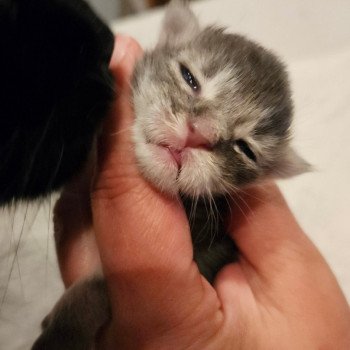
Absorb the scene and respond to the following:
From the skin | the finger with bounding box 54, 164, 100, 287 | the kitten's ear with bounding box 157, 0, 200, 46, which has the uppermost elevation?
the kitten's ear with bounding box 157, 0, 200, 46

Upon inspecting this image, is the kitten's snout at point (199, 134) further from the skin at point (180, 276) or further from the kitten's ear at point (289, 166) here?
the kitten's ear at point (289, 166)

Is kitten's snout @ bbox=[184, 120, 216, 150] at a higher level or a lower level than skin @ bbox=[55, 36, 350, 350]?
higher

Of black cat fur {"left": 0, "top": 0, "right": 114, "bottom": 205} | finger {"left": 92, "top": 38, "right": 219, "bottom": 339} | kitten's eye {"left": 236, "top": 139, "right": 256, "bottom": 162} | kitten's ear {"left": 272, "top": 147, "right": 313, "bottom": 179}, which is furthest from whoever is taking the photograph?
kitten's ear {"left": 272, "top": 147, "right": 313, "bottom": 179}

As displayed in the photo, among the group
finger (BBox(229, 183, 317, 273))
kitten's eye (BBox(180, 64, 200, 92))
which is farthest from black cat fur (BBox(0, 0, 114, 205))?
finger (BBox(229, 183, 317, 273))

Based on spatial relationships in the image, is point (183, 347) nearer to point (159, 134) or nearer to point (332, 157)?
point (159, 134)

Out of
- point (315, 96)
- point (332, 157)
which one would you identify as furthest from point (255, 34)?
point (332, 157)

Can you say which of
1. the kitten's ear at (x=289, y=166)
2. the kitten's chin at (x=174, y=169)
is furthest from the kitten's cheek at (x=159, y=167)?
the kitten's ear at (x=289, y=166)

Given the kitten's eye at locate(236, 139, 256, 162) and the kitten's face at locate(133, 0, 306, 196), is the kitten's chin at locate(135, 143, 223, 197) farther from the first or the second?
the kitten's eye at locate(236, 139, 256, 162)

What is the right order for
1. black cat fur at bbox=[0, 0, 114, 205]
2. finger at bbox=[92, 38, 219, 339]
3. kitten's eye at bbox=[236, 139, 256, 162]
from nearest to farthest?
black cat fur at bbox=[0, 0, 114, 205] < finger at bbox=[92, 38, 219, 339] < kitten's eye at bbox=[236, 139, 256, 162]
